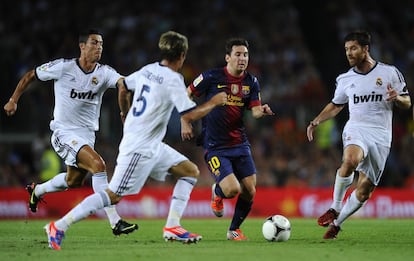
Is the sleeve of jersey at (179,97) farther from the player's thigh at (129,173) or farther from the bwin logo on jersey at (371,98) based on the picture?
the bwin logo on jersey at (371,98)

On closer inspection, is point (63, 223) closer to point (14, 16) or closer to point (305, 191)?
point (305, 191)

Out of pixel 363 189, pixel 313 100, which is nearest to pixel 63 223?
pixel 363 189

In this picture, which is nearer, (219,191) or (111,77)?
(219,191)

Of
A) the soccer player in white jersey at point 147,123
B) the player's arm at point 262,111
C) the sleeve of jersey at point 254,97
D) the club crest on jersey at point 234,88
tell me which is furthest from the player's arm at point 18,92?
the player's arm at point 262,111

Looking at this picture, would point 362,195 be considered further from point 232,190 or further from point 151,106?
point 151,106

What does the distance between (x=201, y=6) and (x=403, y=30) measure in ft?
18.8

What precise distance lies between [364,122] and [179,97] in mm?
2991

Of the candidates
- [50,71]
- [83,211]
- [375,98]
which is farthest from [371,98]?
[50,71]

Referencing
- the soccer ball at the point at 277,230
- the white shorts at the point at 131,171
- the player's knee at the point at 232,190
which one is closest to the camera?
the white shorts at the point at 131,171

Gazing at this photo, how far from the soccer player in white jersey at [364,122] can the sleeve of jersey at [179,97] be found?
263cm

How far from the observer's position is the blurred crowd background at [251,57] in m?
20.8

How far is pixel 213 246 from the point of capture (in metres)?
9.92

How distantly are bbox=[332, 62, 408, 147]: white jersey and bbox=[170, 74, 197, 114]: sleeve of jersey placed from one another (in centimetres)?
283

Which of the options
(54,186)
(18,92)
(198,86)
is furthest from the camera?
(54,186)
